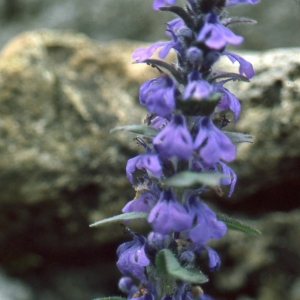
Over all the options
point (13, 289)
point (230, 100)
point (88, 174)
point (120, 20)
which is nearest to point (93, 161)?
point (88, 174)

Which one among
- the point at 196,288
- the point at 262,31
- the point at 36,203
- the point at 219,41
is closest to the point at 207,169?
the point at 219,41

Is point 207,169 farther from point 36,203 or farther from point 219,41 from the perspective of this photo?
point 36,203

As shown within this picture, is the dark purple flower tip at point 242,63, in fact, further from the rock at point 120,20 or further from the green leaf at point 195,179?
the rock at point 120,20

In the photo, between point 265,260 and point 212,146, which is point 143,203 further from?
point 265,260

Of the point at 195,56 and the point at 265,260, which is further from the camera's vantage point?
the point at 265,260

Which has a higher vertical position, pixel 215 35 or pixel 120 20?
pixel 215 35
